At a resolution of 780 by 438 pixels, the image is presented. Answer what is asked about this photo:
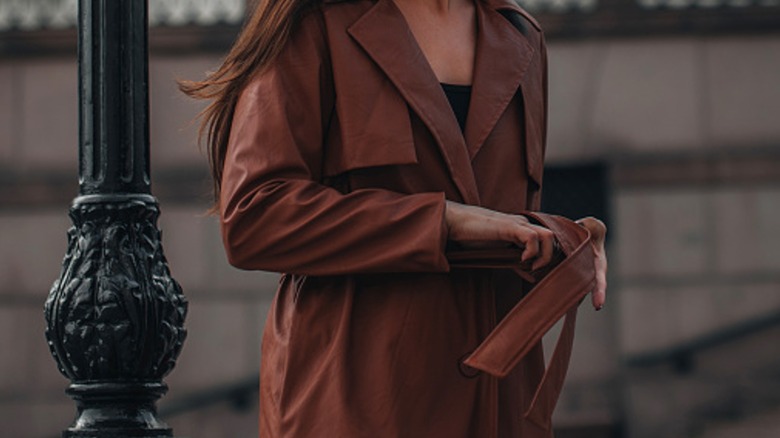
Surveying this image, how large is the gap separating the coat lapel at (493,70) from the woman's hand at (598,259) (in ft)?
0.85

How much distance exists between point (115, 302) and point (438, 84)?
2.29m

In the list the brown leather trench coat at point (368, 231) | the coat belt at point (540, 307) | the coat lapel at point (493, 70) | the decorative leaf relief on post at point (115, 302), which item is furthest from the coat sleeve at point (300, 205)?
the decorative leaf relief on post at point (115, 302)

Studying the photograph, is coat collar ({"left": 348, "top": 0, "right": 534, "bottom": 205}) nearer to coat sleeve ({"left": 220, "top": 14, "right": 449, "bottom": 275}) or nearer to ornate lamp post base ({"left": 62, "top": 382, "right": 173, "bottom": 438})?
coat sleeve ({"left": 220, "top": 14, "right": 449, "bottom": 275})

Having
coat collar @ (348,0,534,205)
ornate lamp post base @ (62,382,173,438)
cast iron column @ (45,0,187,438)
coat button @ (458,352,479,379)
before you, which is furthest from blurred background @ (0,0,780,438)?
coat button @ (458,352,479,379)

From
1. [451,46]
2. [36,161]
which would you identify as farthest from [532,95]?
[36,161]

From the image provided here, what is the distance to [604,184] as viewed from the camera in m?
14.8

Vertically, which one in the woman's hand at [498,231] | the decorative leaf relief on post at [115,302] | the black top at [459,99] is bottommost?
the decorative leaf relief on post at [115,302]

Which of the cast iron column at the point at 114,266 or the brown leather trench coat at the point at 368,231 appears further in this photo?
the cast iron column at the point at 114,266

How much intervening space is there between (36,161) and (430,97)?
12131mm

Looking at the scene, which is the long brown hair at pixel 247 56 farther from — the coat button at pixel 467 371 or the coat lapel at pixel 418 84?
the coat button at pixel 467 371

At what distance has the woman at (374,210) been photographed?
322 centimetres

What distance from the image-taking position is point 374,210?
3238 mm

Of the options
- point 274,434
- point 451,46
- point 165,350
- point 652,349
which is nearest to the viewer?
point 274,434

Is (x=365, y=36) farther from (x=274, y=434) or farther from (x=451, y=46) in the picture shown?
(x=274, y=434)
